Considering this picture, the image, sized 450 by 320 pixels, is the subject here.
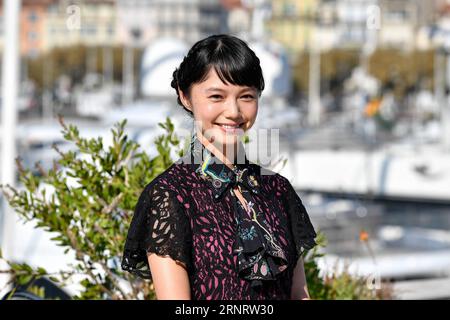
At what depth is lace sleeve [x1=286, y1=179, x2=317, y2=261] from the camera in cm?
258

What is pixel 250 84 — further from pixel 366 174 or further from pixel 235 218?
pixel 366 174

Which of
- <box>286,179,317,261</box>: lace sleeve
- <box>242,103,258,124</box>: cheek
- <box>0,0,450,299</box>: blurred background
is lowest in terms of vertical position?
<box>0,0,450,299</box>: blurred background

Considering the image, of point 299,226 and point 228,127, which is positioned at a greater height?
point 228,127

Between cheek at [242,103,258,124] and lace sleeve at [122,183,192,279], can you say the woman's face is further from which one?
lace sleeve at [122,183,192,279]

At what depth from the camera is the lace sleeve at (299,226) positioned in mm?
2582

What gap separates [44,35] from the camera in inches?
2534

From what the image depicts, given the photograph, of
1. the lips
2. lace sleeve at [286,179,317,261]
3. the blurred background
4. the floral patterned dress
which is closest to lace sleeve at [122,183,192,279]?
the floral patterned dress

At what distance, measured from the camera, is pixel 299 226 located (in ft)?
8.54

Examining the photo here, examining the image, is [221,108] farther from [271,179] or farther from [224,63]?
[271,179]

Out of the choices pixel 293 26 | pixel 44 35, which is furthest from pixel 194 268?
pixel 293 26

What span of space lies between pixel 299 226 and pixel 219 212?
29 centimetres

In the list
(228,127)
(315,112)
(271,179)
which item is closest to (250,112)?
(228,127)

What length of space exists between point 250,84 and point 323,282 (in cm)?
206

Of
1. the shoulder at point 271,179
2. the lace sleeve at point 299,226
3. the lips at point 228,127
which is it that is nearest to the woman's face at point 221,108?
the lips at point 228,127
